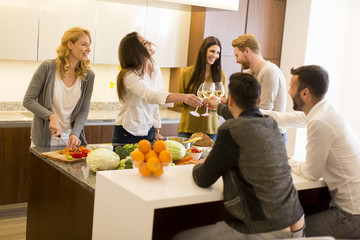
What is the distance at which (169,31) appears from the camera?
5195 millimetres

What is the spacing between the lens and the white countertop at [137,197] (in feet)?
6.34

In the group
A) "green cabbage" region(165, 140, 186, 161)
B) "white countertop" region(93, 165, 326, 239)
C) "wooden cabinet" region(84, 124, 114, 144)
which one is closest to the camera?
"white countertop" region(93, 165, 326, 239)

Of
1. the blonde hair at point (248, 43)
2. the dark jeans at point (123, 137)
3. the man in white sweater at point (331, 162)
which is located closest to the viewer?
the man in white sweater at point (331, 162)

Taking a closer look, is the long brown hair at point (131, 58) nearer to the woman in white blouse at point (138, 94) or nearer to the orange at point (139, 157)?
the woman in white blouse at point (138, 94)

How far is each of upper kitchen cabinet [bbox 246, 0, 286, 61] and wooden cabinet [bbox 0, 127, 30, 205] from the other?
109 inches

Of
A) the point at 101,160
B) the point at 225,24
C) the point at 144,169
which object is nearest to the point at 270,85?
the point at 101,160

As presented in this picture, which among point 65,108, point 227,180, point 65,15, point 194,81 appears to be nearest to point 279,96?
point 194,81

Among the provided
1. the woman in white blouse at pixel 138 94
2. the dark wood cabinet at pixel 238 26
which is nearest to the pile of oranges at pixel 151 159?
the woman in white blouse at pixel 138 94

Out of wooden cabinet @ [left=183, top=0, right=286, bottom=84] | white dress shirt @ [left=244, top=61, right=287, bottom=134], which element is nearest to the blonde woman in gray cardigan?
white dress shirt @ [left=244, top=61, right=287, bottom=134]

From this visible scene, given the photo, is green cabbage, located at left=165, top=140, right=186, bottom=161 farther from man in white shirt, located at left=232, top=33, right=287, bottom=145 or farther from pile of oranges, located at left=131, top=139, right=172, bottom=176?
man in white shirt, located at left=232, top=33, right=287, bottom=145

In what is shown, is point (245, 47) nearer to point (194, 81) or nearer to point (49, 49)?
point (194, 81)

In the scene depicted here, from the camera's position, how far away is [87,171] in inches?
102

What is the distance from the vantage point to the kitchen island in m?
1.98

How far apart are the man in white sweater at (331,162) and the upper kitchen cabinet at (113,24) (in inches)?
106
